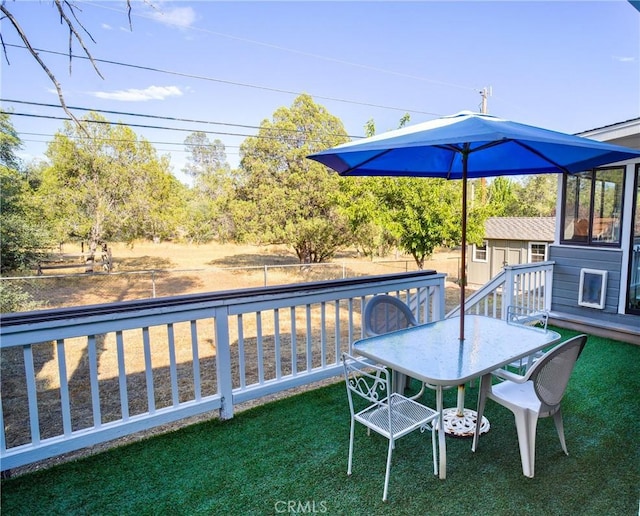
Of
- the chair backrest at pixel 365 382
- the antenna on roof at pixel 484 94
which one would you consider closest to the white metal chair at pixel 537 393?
the chair backrest at pixel 365 382

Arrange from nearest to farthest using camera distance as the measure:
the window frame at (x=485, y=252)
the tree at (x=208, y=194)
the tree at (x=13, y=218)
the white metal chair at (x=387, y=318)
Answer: the white metal chair at (x=387, y=318), the tree at (x=13, y=218), the window frame at (x=485, y=252), the tree at (x=208, y=194)

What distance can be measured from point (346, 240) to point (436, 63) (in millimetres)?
6990

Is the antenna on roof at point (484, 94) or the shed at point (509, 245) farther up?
the antenna on roof at point (484, 94)

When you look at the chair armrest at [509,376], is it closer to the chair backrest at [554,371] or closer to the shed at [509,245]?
the chair backrest at [554,371]

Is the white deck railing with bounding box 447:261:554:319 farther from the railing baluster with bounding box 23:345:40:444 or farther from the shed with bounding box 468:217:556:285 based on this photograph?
the shed with bounding box 468:217:556:285

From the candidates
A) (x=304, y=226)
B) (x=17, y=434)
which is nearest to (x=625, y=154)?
(x=17, y=434)

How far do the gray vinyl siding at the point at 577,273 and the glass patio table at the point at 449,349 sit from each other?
3.20 meters

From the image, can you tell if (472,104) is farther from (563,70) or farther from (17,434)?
(17,434)

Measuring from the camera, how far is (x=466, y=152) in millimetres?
2514

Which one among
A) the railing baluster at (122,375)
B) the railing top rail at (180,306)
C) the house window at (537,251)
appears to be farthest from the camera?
the house window at (537,251)

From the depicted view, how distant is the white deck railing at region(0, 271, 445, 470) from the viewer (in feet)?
7.09

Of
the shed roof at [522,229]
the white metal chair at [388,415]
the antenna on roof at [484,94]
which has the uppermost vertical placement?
the antenna on roof at [484,94]

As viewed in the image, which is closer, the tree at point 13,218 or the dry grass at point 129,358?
the dry grass at point 129,358

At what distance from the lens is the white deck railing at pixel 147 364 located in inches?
85.1
